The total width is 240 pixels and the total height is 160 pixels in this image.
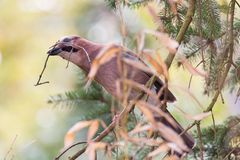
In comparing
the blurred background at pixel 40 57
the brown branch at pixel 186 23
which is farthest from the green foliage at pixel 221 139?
the blurred background at pixel 40 57

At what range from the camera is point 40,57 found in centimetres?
543

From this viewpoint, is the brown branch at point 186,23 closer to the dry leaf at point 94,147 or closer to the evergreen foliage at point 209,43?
the evergreen foliage at point 209,43

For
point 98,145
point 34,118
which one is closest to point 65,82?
point 34,118

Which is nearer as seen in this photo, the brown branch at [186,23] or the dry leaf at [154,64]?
the dry leaf at [154,64]

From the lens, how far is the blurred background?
14.3ft

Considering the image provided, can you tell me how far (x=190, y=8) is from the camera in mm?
1792

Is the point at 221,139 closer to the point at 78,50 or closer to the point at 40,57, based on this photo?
the point at 78,50

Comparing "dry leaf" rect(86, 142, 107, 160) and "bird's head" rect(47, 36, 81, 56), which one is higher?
"dry leaf" rect(86, 142, 107, 160)

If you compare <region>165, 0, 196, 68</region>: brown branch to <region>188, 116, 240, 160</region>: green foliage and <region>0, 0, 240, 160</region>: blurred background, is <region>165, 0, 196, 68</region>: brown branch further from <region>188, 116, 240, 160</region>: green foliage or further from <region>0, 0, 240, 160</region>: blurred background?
<region>0, 0, 240, 160</region>: blurred background

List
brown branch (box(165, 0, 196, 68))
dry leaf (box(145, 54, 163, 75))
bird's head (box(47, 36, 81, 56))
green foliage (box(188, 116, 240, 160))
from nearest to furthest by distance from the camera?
dry leaf (box(145, 54, 163, 75))
brown branch (box(165, 0, 196, 68))
green foliage (box(188, 116, 240, 160))
bird's head (box(47, 36, 81, 56))

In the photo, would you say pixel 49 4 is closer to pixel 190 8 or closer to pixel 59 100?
pixel 59 100

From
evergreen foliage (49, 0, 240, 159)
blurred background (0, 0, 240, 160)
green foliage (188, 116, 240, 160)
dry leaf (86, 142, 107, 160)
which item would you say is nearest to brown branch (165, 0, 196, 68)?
evergreen foliage (49, 0, 240, 159)

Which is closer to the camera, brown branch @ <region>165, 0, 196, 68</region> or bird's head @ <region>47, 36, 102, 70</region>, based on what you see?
brown branch @ <region>165, 0, 196, 68</region>

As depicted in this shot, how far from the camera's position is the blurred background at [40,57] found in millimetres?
4344
